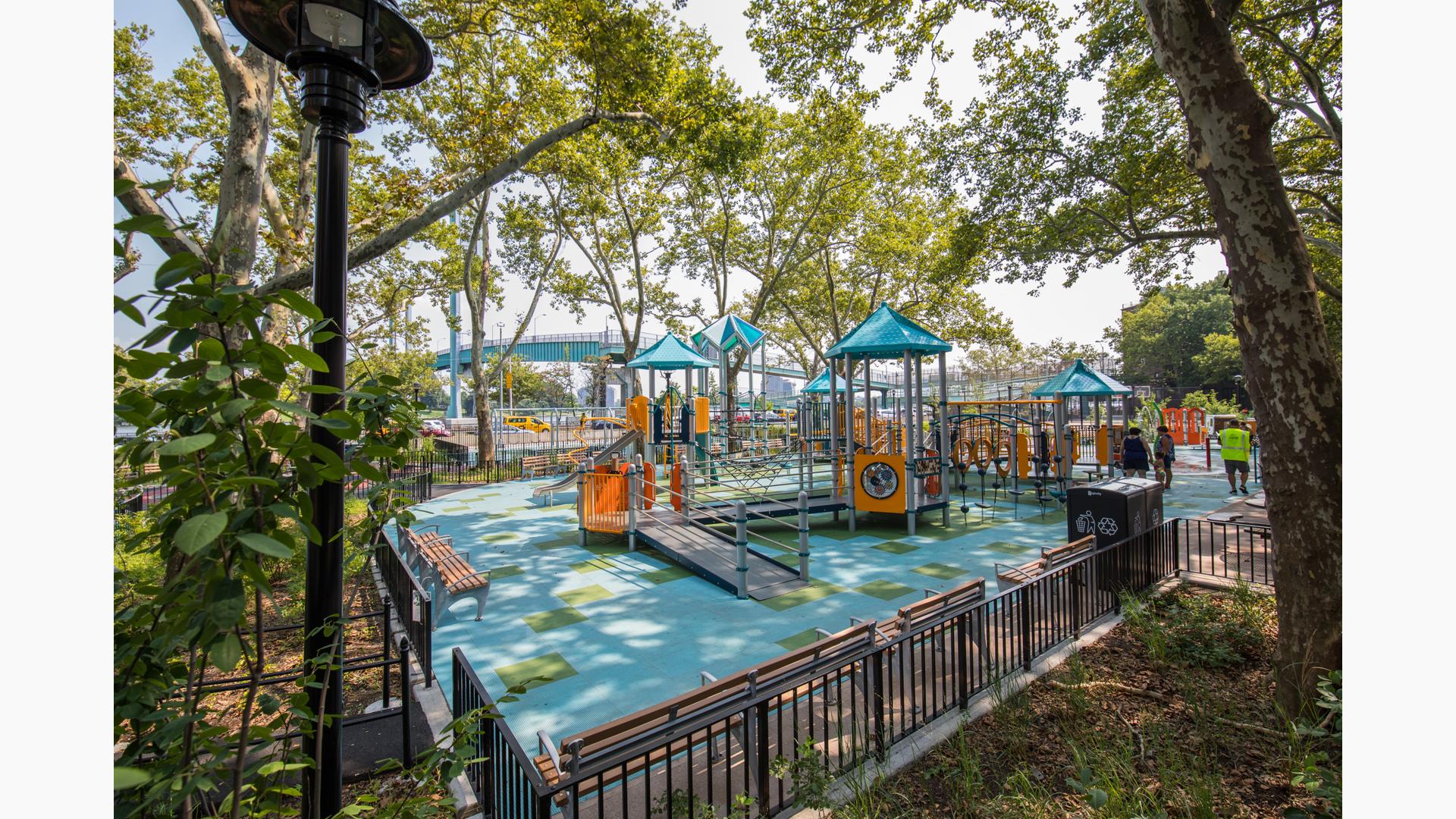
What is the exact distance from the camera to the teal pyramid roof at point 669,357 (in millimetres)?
15109

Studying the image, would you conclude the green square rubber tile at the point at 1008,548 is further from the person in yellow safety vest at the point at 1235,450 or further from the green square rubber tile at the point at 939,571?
the person in yellow safety vest at the point at 1235,450

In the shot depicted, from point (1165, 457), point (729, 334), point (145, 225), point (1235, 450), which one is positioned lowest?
point (1165, 457)

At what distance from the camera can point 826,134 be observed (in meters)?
17.9

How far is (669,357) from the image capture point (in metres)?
15.2

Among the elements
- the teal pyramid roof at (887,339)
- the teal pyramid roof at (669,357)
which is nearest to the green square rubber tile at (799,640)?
the teal pyramid roof at (887,339)

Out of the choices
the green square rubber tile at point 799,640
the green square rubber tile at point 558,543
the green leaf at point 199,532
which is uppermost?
the green leaf at point 199,532

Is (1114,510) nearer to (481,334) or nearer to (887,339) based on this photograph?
(887,339)

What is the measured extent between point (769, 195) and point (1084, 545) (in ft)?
64.0

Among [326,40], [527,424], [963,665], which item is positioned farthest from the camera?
[527,424]

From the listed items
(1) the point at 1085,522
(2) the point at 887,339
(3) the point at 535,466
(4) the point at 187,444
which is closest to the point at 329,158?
(4) the point at 187,444

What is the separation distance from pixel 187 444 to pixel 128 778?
2.03ft

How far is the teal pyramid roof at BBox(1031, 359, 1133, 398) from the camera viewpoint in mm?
18234

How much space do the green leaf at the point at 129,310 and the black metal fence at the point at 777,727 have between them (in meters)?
1.94

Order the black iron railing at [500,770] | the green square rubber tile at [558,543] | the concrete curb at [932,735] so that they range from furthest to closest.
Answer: the green square rubber tile at [558,543]
the concrete curb at [932,735]
the black iron railing at [500,770]
